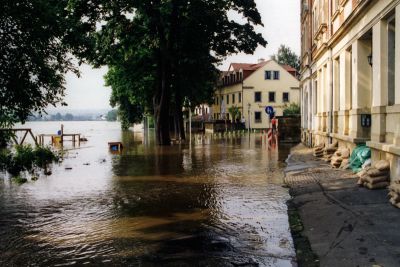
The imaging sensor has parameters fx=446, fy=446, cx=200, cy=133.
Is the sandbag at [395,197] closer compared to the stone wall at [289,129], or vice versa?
the sandbag at [395,197]

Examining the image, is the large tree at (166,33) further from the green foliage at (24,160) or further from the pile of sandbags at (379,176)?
the pile of sandbags at (379,176)

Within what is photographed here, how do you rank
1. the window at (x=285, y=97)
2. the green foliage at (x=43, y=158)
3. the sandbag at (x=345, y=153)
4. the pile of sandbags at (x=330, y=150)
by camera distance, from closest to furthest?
1. the sandbag at (x=345, y=153)
2. the pile of sandbags at (x=330, y=150)
3. the green foliage at (x=43, y=158)
4. the window at (x=285, y=97)

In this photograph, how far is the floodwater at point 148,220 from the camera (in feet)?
20.6

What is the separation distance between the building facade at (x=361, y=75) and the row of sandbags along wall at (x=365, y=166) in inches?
9.4

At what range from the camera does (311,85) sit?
25.9 metres

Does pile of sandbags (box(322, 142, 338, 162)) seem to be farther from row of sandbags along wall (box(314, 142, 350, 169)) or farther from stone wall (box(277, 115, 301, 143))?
stone wall (box(277, 115, 301, 143))

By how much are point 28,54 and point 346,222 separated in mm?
6855

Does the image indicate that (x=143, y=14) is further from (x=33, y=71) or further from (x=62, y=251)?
(x=62, y=251)

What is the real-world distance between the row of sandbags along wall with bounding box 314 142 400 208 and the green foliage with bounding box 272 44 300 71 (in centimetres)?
8884

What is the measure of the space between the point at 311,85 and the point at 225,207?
18000 millimetres

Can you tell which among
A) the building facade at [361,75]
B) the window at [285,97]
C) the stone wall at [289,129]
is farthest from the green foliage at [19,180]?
the window at [285,97]

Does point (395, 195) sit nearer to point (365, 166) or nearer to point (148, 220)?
point (365, 166)

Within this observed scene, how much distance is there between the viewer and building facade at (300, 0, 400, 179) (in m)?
9.65

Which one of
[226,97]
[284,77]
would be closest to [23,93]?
[284,77]
